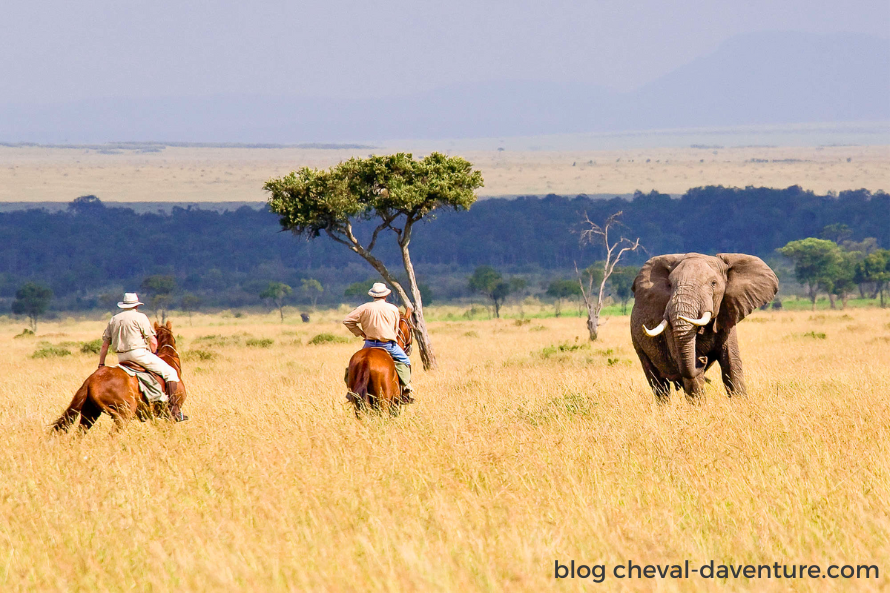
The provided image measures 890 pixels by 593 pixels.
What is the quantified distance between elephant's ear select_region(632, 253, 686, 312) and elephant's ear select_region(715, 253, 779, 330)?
644 millimetres

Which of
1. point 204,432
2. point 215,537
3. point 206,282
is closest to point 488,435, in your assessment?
point 204,432

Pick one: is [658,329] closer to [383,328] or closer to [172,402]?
[383,328]

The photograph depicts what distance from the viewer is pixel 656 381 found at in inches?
464

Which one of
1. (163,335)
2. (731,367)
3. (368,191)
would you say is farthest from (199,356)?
(731,367)

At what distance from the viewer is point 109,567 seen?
5324 mm

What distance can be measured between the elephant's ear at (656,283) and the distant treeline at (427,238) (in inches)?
4527

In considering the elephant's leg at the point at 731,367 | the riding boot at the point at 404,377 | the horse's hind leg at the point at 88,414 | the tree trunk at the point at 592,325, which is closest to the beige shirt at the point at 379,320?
the riding boot at the point at 404,377

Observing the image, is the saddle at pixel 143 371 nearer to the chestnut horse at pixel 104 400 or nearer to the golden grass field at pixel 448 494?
the chestnut horse at pixel 104 400

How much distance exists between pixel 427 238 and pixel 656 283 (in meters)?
149

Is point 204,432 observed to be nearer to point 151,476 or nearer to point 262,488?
point 151,476

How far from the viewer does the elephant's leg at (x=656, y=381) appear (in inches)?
459

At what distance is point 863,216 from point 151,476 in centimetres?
15997

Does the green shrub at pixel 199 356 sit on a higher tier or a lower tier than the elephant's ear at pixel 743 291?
lower

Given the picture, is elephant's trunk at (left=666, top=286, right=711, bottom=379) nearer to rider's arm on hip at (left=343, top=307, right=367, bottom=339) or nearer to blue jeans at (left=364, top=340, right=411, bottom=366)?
blue jeans at (left=364, top=340, right=411, bottom=366)
